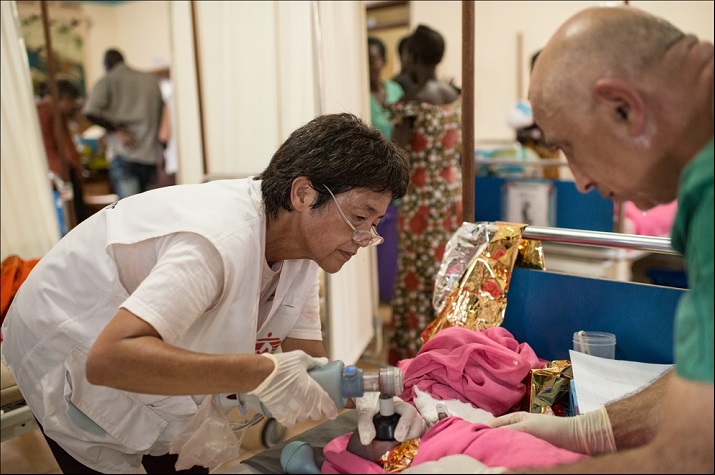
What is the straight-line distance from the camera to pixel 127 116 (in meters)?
5.08

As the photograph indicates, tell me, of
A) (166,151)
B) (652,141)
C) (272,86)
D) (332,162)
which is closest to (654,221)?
(272,86)

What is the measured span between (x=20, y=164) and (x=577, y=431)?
306 cm

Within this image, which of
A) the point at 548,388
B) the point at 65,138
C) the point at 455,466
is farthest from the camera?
the point at 65,138

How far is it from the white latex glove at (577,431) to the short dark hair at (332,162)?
57 centimetres

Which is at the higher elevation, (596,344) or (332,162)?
(332,162)

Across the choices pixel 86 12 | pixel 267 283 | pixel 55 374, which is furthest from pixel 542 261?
pixel 86 12

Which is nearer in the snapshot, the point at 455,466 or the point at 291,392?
the point at 455,466

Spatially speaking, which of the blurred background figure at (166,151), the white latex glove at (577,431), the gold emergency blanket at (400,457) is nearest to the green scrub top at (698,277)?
the white latex glove at (577,431)

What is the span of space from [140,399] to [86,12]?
294 inches

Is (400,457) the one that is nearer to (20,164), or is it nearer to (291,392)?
(291,392)

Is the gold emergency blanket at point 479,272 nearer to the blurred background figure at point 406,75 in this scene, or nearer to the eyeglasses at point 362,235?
the eyeglasses at point 362,235

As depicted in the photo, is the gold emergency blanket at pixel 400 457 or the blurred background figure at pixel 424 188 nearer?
the gold emergency blanket at pixel 400 457

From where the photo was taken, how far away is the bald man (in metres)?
0.77

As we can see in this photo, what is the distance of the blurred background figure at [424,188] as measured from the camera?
129 inches
